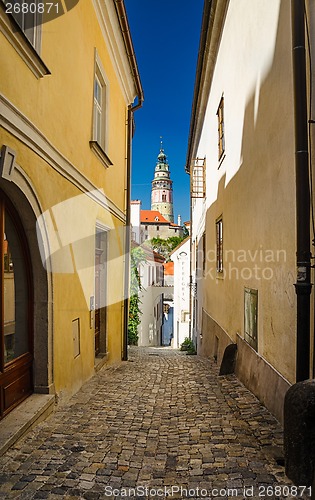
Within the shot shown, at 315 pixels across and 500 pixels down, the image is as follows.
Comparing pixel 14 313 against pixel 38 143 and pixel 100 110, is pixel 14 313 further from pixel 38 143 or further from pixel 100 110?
pixel 100 110

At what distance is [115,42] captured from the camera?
8.31 m

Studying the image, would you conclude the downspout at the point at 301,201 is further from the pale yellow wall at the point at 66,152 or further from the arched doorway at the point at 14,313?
the arched doorway at the point at 14,313

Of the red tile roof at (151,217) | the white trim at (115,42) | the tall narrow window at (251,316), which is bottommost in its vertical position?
the tall narrow window at (251,316)

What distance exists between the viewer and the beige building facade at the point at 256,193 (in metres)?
4.30

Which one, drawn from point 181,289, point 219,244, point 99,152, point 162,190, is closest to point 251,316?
point 219,244

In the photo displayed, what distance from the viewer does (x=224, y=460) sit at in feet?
11.2

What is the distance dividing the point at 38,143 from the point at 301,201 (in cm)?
286

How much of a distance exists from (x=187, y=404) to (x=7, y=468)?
9.16ft

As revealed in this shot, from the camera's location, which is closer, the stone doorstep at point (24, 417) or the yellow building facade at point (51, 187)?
the stone doorstep at point (24, 417)

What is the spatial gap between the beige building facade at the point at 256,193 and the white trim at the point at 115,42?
220cm

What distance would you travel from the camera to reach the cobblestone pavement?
2.97 m

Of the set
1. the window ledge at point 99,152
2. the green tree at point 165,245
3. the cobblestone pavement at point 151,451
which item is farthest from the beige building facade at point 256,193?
the green tree at point 165,245

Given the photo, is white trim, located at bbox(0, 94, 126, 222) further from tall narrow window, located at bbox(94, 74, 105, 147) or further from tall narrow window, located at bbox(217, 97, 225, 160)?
tall narrow window, located at bbox(217, 97, 225, 160)

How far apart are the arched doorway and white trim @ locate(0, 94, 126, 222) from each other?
665 mm
